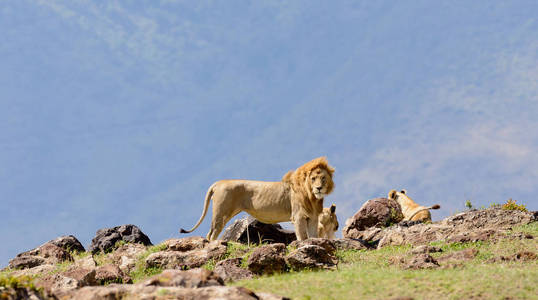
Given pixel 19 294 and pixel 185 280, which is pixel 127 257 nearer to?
pixel 185 280

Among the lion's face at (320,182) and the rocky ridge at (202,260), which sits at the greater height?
the lion's face at (320,182)

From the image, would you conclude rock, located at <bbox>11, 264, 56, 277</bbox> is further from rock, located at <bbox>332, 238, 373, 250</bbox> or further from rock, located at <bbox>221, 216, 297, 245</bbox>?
rock, located at <bbox>332, 238, 373, 250</bbox>

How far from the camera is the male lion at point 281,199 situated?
16.5 metres

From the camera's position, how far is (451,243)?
619 inches

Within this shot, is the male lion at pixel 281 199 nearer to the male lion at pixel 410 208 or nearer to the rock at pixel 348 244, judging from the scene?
the rock at pixel 348 244

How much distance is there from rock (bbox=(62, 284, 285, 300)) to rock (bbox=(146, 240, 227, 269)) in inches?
242

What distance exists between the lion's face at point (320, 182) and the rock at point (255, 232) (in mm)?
3291

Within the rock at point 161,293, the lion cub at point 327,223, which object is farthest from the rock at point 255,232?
the rock at point 161,293

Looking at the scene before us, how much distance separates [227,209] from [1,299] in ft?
31.6

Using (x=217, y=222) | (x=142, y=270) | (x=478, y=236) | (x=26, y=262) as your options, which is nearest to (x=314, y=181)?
(x=217, y=222)

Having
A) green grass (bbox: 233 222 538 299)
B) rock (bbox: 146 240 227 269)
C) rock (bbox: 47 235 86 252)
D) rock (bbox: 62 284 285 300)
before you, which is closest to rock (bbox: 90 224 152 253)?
rock (bbox: 47 235 86 252)

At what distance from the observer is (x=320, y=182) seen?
16.2m

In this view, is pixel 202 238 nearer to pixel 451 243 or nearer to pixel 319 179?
pixel 319 179

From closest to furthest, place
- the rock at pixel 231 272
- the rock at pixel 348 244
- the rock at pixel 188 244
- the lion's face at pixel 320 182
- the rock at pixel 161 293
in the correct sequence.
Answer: the rock at pixel 161 293 < the rock at pixel 231 272 < the rock at pixel 188 244 < the lion's face at pixel 320 182 < the rock at pixel 348 244
